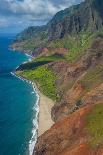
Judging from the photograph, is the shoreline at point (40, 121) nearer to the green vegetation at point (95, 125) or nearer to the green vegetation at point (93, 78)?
the green vegetation at point (93, 78)

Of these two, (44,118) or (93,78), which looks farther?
(93,78)

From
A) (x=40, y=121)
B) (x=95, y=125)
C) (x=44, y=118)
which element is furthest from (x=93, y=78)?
(x=95, y=125)

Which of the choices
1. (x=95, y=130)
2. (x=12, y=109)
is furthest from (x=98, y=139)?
(x=12, y=109)

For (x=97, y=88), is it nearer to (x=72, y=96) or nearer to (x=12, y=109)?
(x=72, y=96)

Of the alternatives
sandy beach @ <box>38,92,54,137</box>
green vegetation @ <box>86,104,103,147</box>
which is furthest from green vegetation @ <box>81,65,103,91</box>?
green vegetation @ <box>86,104,103,147</box>

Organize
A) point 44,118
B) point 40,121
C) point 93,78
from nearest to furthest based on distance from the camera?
point 40,121 < point 44,118 < point 93,78

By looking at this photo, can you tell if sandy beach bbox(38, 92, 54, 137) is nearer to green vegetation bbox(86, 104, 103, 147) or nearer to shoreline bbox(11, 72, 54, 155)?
shoreline bbox(11, 72, 54, 155)

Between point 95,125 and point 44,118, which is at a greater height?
point 95,125

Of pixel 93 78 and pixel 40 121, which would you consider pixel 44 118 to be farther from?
pixel 93 78
